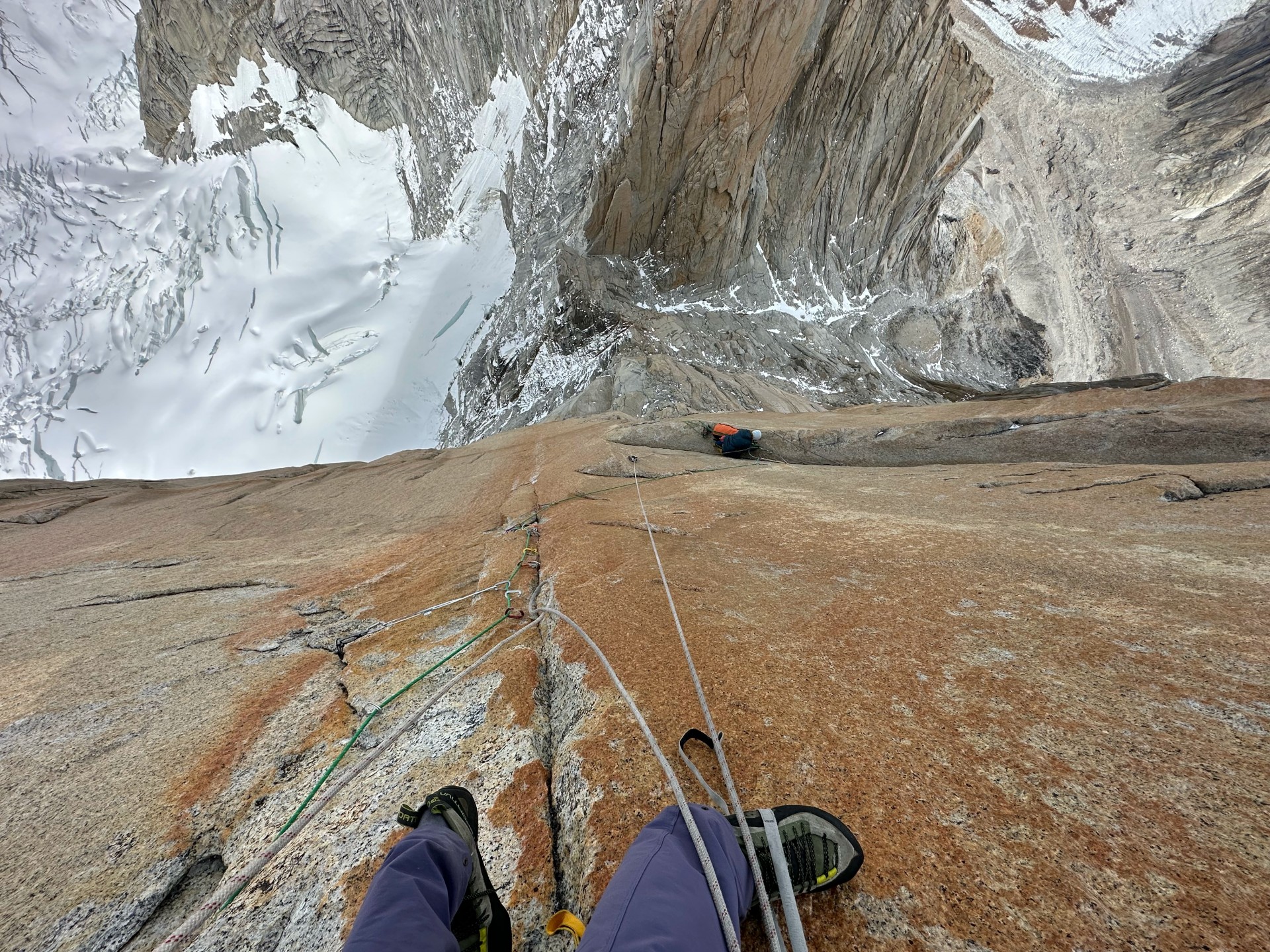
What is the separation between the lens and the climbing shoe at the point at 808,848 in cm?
156

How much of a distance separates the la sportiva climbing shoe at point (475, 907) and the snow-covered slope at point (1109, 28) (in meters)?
57.0

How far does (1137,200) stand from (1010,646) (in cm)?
4552

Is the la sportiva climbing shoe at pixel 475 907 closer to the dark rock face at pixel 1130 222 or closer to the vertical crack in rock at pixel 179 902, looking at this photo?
the vertical crack in rock at pixel 179 902

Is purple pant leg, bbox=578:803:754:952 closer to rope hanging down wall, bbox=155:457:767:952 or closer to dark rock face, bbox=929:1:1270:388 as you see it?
rope hanging down wall, bbox=155:457:767:952

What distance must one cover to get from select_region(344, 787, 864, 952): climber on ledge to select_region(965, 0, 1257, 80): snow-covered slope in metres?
56.4

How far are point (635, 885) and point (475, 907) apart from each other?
0.67 metres

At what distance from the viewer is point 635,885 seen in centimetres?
140

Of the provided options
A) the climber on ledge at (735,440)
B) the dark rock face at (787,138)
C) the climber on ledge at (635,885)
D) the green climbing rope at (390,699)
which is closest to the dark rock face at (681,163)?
the dark rock face at (787,138)

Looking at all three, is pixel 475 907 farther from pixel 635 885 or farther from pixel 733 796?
pixel 733 796

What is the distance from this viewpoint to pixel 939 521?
15.5 ft

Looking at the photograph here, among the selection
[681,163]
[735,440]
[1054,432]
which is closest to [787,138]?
[681,163]

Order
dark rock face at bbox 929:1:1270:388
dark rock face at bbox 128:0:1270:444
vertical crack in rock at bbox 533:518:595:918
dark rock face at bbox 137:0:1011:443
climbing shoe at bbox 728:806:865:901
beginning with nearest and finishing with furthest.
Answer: climbing shoe at bbox 728:806:865:901 → vertical crack in rock at bbox 533:518:595:918 → dark rock face at bbox 137:0:1011:443 → dark rock face at bbox 128:0:1270:444 → dark rock face at bbox 929:1:1270:388

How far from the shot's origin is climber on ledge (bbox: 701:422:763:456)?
9906mm

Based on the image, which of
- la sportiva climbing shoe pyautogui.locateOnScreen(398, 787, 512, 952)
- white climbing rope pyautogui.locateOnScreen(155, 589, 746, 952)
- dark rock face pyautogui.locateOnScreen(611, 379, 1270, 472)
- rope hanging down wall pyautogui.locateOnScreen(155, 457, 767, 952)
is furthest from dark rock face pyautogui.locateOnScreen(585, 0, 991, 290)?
la sportiva climbing shoe pyautogui.locateOnScreen(398, 787, 512, 952)
